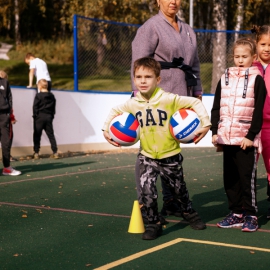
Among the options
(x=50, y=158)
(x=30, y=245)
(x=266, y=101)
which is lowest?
(x=50, y=158)

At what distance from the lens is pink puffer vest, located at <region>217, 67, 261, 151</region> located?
21.5 feet

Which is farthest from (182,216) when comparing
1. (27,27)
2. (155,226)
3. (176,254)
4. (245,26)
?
(27,27)

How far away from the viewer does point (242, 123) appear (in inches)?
258

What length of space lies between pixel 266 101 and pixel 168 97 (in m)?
1.17

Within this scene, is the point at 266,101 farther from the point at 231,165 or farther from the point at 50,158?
the point at 50,158

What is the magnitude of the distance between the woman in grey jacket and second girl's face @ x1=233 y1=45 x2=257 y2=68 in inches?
30.0

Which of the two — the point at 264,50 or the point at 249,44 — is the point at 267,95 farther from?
the point at 249,44

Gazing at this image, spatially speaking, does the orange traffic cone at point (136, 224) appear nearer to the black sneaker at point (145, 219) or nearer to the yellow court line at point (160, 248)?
the black sneaker at point (145, 219)

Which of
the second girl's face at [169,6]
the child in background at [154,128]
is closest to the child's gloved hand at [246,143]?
the child in background at [154,128]

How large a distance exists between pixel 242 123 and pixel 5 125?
237 inches

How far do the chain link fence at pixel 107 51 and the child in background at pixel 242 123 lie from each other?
33.0 feet

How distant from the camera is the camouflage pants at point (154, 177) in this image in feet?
21.0

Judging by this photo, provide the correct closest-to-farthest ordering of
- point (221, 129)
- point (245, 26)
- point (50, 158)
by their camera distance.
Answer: point (221, 129) < point (50, 158) < point (245, 26)

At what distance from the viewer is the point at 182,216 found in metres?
6.84
